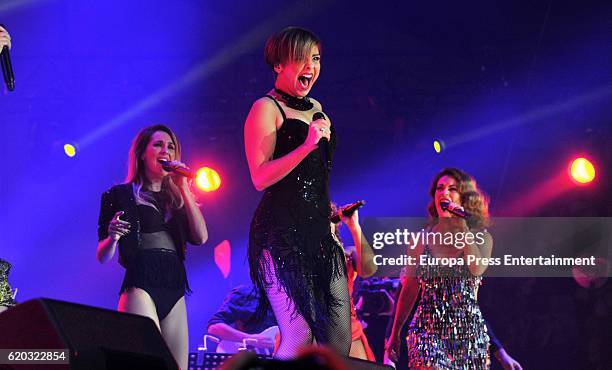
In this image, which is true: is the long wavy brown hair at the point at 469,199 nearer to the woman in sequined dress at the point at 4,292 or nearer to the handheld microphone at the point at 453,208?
the handheld microphone at the point at 453,208

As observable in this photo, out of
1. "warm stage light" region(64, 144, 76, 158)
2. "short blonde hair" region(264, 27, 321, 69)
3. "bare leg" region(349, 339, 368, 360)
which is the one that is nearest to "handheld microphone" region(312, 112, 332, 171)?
"short blonde hair" region(264, 27, 321, 69)

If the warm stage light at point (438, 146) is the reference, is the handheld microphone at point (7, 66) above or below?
below

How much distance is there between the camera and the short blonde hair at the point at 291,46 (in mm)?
2869

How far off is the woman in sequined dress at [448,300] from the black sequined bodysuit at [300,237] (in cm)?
181

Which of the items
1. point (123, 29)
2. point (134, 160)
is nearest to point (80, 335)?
point (134, 160)

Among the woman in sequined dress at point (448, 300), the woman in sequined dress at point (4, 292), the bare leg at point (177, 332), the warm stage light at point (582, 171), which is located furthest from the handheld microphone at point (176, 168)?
the warm stage light at point (582, 171)

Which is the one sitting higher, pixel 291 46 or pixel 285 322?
pixel 291 46

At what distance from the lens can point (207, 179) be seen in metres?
8.13

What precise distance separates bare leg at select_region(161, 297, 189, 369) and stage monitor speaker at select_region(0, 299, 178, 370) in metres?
2.10

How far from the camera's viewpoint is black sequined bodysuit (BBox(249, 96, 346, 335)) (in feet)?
8.78

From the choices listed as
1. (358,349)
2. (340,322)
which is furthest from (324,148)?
(358,349)

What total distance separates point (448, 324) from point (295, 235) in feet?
6.51

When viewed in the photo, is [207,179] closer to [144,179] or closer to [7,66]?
[144,179]

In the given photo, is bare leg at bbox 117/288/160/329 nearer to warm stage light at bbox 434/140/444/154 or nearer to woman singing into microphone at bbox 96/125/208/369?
woman singing into microphone at bbox 96/125/208/369
